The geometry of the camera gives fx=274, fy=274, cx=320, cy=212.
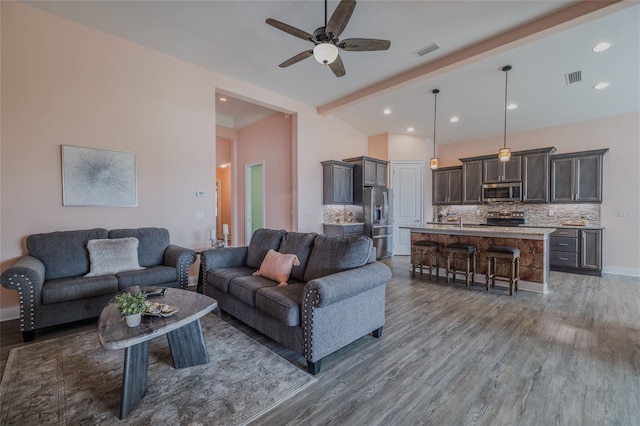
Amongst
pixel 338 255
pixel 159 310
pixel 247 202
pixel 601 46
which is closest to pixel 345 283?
pixel 338 255

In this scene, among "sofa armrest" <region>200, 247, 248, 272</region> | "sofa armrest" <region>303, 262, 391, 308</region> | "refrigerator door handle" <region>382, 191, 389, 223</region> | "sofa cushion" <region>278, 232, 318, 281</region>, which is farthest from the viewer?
"refrigerator door handle" <region>382, 191, 389, 223</region>

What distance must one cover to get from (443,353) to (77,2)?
5473mm

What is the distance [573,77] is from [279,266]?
5.50m

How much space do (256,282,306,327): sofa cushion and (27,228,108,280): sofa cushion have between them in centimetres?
229

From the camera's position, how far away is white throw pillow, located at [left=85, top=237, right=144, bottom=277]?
3.16 m

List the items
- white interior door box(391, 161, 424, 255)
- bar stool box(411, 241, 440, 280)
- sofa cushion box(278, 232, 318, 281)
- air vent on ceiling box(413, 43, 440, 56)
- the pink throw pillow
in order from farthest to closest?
white interior door box(391, 161, 424, 255)
bar stool box(411, 241, 440, 280)
air vent on ceiling box(413, 43, 440, 56)
sofa cushion box(278, 232, 318, 281)
the pink throw pillow

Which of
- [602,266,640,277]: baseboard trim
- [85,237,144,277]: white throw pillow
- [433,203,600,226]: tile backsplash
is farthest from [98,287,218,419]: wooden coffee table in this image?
[602,266,640,277]: baseboard trim

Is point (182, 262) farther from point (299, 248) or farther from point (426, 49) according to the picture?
point (426, 49)

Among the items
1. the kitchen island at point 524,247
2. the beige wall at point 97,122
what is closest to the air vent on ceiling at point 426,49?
the kitchen island at point 524,247

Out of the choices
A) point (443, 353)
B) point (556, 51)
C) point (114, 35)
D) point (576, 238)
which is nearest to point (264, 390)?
point (443, 353)

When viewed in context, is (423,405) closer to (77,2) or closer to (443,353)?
(443,353)

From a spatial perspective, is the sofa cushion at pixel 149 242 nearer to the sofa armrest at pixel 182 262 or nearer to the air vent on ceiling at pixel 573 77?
the sofa armrest at pixel 182 262

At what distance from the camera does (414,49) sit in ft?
13.3

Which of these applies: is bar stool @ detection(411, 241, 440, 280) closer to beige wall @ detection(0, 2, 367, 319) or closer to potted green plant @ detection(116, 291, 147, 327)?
beige wall @ detection(0, 2, 367, 319)
